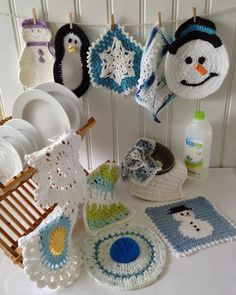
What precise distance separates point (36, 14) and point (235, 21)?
0.58 meters

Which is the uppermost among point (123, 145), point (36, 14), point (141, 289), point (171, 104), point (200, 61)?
point (36, 14)

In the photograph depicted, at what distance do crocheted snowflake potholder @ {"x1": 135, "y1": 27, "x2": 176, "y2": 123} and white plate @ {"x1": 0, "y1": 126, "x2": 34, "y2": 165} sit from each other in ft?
1.09

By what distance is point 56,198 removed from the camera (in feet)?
2.23

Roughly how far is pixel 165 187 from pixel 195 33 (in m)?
0.45

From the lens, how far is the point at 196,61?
2.92 ft

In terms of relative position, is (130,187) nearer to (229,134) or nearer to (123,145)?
(123,145)

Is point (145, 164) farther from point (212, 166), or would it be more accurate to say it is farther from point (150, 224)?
point (212, 166)

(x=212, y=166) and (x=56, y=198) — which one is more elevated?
(x=56, y=198)

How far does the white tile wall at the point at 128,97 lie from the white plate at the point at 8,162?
332mm

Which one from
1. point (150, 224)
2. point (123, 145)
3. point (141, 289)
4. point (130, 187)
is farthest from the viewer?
point (123, 145)

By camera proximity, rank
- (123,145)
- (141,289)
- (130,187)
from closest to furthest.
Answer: (141,289), (130,187), (123,145)

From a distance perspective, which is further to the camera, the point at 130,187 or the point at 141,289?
the point at 130,187

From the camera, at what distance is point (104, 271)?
0.71 m

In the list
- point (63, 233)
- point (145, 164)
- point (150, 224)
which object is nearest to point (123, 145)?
point (145, 164)
